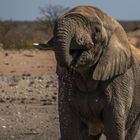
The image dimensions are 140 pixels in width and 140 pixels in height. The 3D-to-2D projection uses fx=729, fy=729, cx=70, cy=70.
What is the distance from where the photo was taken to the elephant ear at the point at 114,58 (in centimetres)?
591

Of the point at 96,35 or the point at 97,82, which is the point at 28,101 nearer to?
the point at 97,82

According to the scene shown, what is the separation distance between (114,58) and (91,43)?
41 cm

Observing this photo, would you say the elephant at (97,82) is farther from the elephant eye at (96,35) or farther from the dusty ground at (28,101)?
the dusty ground at (28,101)

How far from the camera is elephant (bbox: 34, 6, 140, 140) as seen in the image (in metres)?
5.76

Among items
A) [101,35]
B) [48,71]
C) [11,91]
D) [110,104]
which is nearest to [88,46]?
[101,35]

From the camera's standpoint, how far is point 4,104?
13219 mm

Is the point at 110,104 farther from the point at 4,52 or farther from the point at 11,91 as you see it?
the point at 4,52

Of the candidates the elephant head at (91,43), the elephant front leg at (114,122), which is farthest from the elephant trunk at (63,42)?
the elephant front leg at (114,122)

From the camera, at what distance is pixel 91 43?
5699mm

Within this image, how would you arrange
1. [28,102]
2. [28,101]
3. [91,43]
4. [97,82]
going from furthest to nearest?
[28,101] < [28,102] < [97,82] < [91,43]

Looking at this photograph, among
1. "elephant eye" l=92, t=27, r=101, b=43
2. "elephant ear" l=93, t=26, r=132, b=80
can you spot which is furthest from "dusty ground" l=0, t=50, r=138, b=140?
"elephant eye" l=92, t=27, r=101, b=43

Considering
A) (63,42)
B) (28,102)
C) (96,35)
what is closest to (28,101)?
(28,102)

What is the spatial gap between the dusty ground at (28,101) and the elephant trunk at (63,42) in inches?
160

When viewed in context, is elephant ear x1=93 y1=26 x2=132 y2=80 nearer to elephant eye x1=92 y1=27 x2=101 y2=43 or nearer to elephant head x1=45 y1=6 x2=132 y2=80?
A: elephant head x1=45 y1=6 x2=132 y2=80
